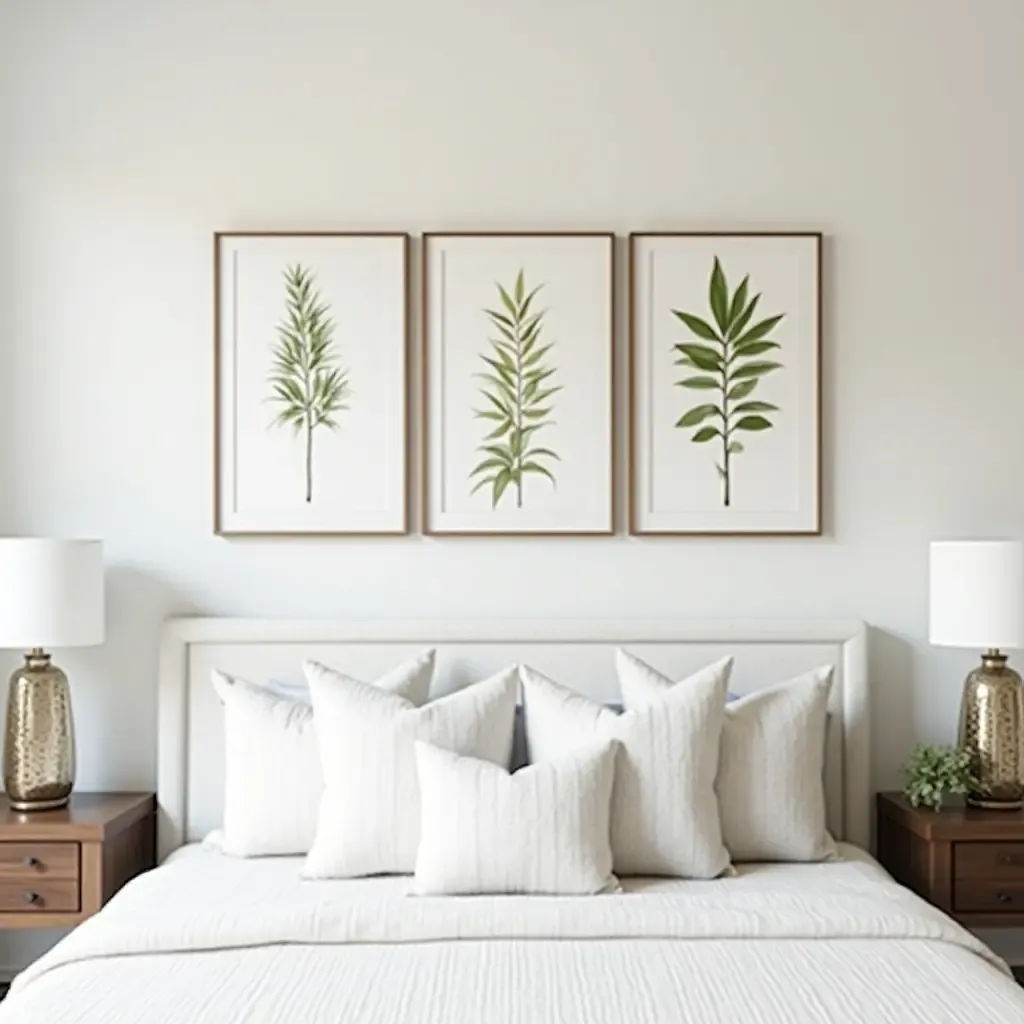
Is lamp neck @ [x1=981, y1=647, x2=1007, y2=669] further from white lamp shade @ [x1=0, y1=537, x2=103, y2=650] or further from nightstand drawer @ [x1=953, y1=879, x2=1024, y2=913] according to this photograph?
white lamp shade @ [x1=0, y1=537, x2=103, y2=650]

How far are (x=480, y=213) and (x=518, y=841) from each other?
1.63 metres

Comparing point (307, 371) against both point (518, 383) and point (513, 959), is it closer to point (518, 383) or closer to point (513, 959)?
point (518, 383)

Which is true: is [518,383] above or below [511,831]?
above

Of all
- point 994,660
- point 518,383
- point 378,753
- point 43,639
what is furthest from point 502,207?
point 994,660

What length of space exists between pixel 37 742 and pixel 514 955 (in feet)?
4.72

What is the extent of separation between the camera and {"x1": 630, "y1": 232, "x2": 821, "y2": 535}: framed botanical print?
3496mm

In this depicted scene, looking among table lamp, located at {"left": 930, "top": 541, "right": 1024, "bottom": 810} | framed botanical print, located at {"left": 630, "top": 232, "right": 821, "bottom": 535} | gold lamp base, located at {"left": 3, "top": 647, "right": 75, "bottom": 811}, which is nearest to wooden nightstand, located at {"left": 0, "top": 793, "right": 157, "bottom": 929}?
gold lamp base, located at {"left": 3, "top": 647, "right": 75, "bottom": 811}

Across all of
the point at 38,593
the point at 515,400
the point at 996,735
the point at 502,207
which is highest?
the point at 502,207

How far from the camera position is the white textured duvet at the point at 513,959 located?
2.13 metres

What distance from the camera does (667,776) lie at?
9.74ft

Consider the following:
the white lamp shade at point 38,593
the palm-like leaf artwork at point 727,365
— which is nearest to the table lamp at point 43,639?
the white lamp shade at point 38,593

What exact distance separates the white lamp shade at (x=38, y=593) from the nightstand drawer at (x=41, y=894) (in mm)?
540

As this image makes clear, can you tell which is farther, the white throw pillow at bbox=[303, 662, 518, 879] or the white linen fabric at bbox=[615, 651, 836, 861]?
the white linen fabric at bbox=[615, 651, 836, 861]

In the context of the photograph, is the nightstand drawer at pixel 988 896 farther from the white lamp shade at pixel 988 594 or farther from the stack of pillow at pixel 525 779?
the white lamp shade at pixel 988 594
